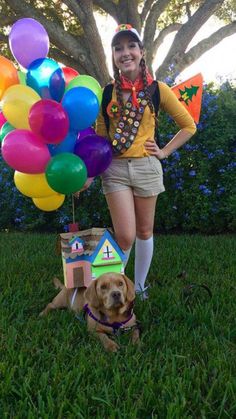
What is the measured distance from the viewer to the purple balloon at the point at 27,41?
9.73 feet

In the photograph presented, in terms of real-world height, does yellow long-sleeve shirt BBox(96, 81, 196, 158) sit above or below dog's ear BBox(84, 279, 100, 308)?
Result: above

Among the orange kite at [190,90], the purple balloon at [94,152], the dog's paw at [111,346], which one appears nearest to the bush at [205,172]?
the orange kite at [190,90]

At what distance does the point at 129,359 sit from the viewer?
8.04 feet

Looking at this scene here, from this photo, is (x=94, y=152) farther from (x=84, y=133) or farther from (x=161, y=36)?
(x=161, y=36)

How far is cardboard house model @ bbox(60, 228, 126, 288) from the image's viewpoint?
3.21m

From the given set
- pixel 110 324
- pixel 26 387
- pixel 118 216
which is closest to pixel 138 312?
pixel 110 324

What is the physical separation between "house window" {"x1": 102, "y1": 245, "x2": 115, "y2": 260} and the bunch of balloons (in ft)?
1.68

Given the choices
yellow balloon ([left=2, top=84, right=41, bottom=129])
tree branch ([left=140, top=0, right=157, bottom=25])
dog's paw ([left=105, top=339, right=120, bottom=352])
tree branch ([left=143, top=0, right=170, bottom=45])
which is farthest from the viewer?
tree branch ([left=140, top=0, right=157, bottom=25])

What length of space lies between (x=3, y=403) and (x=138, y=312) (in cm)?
141

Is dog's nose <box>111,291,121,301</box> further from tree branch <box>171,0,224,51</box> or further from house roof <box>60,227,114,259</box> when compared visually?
tree branch <box>171,0,224,51</box>

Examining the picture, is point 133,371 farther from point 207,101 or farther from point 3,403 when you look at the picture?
point 207,101

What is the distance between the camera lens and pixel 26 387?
216 cm

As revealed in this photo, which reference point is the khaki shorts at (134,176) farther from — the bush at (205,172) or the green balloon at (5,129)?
the bush at (205,172)

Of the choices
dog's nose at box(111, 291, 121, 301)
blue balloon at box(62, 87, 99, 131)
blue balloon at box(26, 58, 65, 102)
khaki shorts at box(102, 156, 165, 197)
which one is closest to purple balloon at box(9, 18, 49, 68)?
blue balloon at box(26, 58, 65, 102)
